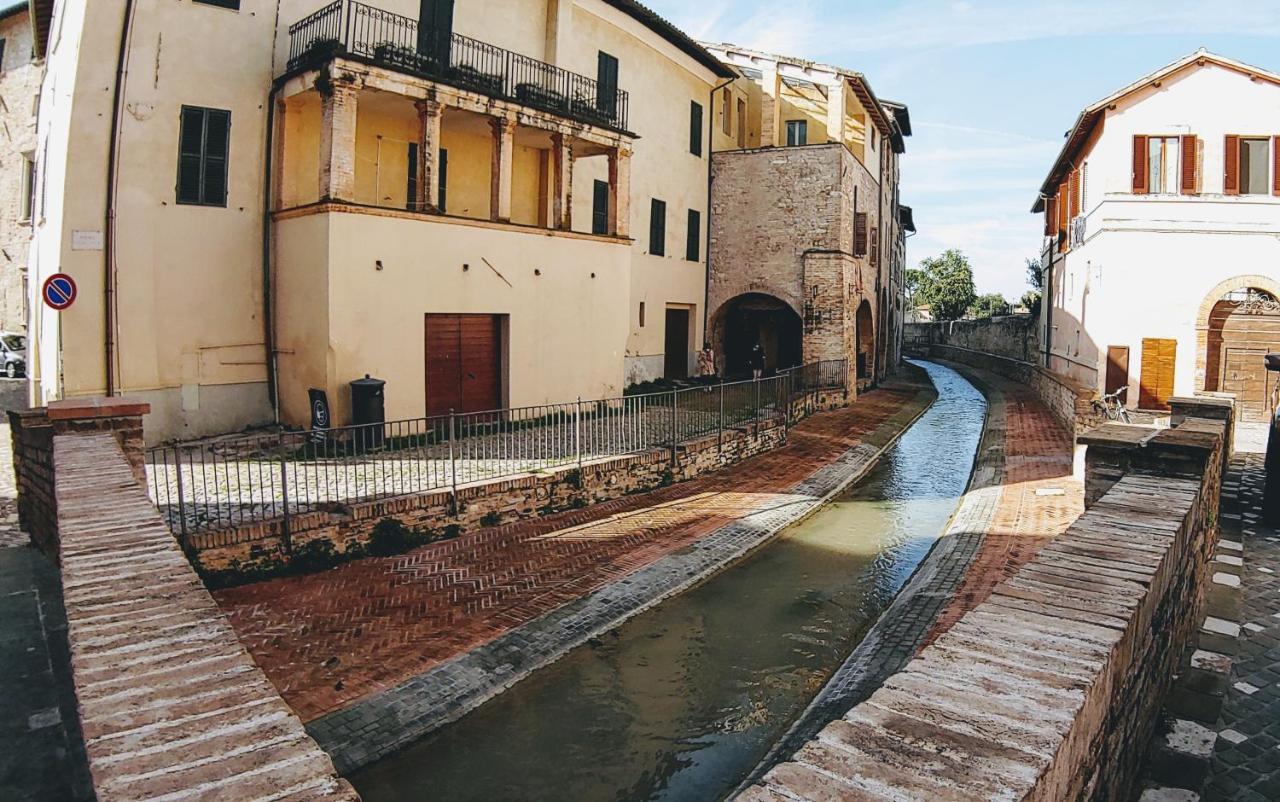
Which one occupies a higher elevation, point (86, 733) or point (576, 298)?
point (576, 298)

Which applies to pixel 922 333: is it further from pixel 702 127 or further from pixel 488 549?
pixel 488 549

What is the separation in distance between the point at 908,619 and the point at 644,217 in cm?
1749

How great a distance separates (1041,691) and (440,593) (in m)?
6.96

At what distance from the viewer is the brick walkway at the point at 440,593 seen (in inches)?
269

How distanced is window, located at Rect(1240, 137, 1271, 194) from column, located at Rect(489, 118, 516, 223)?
18725mm

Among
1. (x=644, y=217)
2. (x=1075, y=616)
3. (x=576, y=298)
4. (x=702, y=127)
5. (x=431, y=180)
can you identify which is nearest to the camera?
(x=1075, y=616)

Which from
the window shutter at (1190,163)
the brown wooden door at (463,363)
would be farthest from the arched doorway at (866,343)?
the brown wooden door at (463,363)

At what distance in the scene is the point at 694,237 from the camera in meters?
26.4

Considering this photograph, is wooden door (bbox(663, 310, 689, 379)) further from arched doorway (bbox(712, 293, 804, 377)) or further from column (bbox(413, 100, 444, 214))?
column (bbox(413, 100, 444, 214))

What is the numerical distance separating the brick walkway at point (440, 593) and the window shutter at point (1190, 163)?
1578 centimetres

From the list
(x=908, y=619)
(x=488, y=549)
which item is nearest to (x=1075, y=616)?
(x=908, y=619)

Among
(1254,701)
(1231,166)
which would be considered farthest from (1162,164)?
(1254,701)

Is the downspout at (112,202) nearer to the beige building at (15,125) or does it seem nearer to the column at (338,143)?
the column at (338,143)

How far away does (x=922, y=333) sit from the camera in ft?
209
